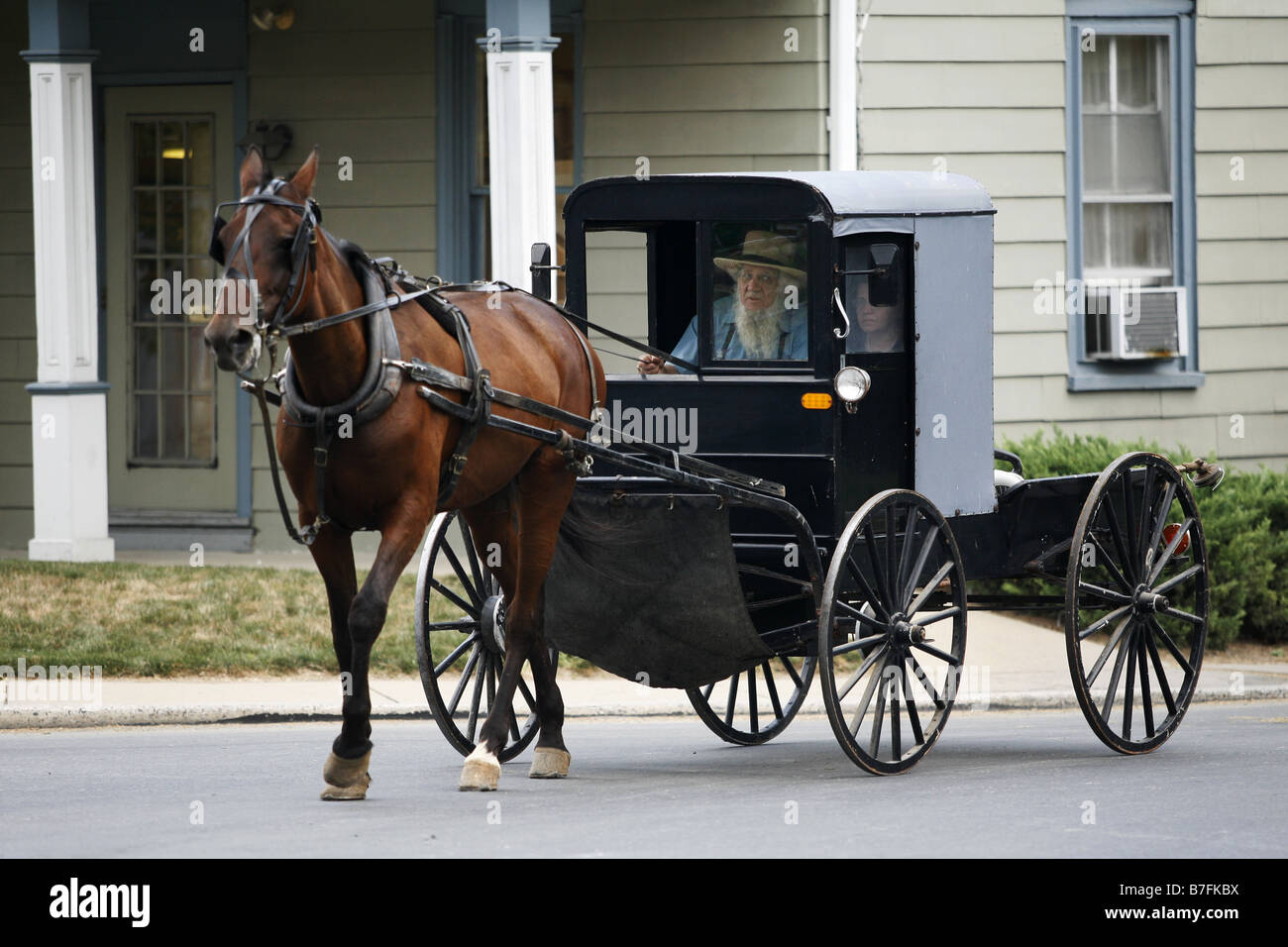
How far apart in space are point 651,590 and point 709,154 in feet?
23.4

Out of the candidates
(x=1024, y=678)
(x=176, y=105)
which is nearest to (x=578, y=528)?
(x=1024, y=678)

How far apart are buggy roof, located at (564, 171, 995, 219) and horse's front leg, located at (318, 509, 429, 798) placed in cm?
213

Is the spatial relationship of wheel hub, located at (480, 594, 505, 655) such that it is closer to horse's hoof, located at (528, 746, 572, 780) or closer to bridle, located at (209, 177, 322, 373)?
horse's hoof, located at (528, 746, 572, 780)

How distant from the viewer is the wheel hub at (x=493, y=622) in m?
8.44

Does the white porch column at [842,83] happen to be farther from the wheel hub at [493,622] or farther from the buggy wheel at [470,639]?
the wheel hub at [493,622]

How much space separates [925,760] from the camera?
28.1 feet

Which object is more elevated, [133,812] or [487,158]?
[487,158]

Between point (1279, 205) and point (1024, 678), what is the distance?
566 cm

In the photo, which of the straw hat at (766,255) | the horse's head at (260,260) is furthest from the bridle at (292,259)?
the straw hat at (766,255)

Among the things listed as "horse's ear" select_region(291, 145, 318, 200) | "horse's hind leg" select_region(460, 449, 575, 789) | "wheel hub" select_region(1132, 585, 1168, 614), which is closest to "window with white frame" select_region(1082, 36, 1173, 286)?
"wheel hub" select_region(1132, 585, 1168, 614)

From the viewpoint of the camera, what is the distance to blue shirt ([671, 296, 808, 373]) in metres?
8.15

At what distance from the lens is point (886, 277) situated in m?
8.20

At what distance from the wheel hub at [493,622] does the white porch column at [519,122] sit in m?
4.52

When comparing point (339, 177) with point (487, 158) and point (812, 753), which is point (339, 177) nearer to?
point (487, 158)
